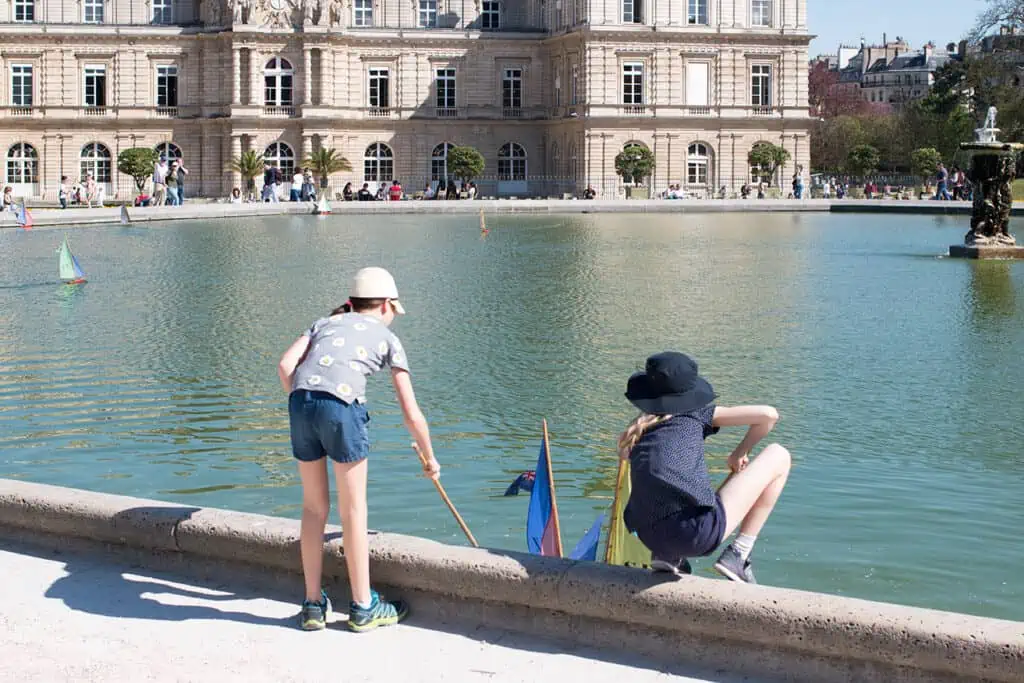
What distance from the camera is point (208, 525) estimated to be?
7.62m

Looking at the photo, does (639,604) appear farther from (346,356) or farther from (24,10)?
(24,10)

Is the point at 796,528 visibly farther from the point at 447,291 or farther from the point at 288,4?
the point at 288,4

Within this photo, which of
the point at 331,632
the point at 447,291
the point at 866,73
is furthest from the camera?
the point at 866,73

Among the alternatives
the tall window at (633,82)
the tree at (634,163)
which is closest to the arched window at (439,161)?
the tall window at (633,82)

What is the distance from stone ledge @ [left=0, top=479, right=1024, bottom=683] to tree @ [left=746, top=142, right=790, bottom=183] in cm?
5826

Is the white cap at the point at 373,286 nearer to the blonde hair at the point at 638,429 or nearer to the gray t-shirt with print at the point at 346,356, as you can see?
the gray t-shirt with print at the point at 346,356

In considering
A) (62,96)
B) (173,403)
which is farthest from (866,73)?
(173,403)

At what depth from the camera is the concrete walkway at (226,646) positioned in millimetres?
6406

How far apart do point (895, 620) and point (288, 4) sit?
202 feet

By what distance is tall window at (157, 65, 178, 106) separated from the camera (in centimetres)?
6644

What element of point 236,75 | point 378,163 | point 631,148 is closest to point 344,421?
point 631,148

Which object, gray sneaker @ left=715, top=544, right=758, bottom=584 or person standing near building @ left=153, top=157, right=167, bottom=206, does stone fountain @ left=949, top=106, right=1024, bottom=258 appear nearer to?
gray sneaker @ left=715, top=544, right=758, bottom=584

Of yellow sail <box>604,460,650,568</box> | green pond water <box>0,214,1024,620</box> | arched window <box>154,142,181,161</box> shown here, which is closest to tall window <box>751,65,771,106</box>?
arched window <box>154,142,181,161</box>

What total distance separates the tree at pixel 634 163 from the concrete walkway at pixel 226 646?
56.0m
